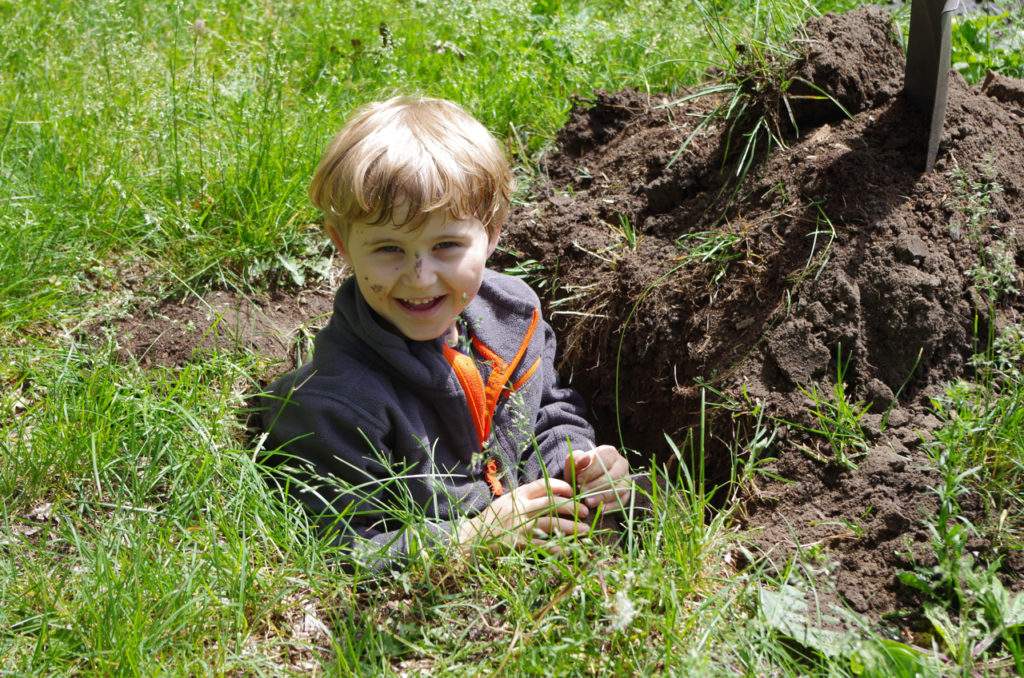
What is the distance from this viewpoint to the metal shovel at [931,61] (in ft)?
8.93

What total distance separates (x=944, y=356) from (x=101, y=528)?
249cm

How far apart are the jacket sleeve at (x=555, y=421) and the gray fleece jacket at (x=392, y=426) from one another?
11 mm

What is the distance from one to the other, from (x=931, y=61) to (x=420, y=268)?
1.76 meters

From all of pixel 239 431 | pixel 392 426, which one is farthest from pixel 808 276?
pixel 239 431

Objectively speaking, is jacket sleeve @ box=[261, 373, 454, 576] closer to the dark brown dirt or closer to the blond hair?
the blond hair

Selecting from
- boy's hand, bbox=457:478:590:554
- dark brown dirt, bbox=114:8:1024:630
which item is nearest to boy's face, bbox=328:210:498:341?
boy's hand, bbox=457:478:590:554

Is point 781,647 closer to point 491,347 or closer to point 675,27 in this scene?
point 491,347

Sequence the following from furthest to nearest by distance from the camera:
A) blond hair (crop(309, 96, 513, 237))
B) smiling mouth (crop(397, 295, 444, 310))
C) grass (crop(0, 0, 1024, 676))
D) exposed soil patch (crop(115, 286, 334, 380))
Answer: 1. exposed soil patch (crop(115, 286, 334, 380))
2. smiling mouth (crop(397, 295, 444, 310))
3. blond hair (crop(309, 96, 513, 237))
4. grass (crop(0, 0, 1024, 676))

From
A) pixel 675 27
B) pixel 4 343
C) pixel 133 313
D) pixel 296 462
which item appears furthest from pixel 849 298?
pixel 4 343

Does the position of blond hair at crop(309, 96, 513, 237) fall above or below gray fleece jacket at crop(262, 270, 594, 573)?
above

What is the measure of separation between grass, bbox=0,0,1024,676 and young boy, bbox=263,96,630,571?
16 cm

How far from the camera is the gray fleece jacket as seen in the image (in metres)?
2.45

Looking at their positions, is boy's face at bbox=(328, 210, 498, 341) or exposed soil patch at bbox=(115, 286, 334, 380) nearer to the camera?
boy's face at bbox=(328, 210, 498, 341)

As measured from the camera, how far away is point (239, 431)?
9.47ft
